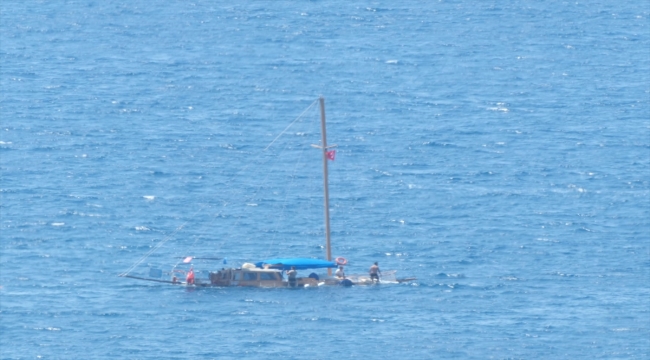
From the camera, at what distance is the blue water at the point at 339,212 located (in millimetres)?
119438

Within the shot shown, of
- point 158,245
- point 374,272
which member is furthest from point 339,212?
point 374,272

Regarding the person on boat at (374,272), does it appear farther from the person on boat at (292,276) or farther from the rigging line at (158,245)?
the rigging line at (158,245)

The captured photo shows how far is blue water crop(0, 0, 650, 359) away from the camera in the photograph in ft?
392

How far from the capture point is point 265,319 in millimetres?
121312

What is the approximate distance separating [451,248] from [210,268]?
18.0 m

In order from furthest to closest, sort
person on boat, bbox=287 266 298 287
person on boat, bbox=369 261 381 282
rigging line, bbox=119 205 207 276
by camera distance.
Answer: rigging line, bbox=119 205 207 276 < person on boat, bbox=369 261 381 282 < person on boat, bbox=287 266 298 287

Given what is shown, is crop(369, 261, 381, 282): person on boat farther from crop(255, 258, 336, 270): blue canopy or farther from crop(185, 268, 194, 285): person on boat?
crop(185, 268, 194, 285): person on boat

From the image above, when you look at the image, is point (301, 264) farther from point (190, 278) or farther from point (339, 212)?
point (339, 212)

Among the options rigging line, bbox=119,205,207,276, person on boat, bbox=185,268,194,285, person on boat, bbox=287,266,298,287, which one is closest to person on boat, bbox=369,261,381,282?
person on boat, bbox=287,266,298,287

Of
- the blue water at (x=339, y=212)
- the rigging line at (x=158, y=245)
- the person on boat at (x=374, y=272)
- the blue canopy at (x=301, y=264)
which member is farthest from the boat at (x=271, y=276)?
the rigging line at (x=158, y=245)

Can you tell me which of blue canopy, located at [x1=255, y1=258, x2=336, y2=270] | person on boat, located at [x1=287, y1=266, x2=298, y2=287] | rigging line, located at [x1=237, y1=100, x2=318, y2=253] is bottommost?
person on boat, located at [x1=287, y1=266, x2=298, y2=287]

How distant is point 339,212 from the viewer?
152500 millimetres

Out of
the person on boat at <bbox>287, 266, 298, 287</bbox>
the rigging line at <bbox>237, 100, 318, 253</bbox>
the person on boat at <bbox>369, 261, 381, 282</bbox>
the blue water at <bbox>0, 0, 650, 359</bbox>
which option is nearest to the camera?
the blue water at <bbox>0, 0, 650, 359</bbox>

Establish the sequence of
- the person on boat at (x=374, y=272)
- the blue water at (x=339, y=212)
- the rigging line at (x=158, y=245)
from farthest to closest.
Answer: the rigging line at (x=158, y=245)
the person on boat at (x=374, y=272)
the blue water at (x=339, y=212)
